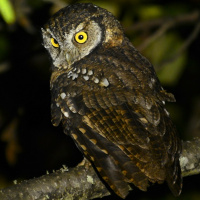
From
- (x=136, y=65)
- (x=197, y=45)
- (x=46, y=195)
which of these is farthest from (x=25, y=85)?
(x=46, y=195)

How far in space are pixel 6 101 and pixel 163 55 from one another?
94.8 inches

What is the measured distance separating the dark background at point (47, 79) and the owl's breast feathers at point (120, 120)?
1.48m

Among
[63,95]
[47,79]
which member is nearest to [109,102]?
[63,95]

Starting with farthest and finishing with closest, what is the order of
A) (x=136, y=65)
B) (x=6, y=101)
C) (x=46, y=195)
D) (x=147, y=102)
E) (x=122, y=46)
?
(x=6, y=101)
(x=122, y=46)
(x=136, y=65)
(x=147, y=102)
(x=46, y=195)

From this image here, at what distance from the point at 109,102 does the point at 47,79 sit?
3305 millimetres

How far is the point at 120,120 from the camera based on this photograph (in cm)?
355

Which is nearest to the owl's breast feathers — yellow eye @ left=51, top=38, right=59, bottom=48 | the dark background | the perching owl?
the perching owl

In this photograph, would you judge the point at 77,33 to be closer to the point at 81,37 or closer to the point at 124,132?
the point at 81,37

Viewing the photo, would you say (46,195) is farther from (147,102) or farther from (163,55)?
(163,55)

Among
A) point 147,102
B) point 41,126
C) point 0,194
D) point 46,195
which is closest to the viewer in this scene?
point 0,194

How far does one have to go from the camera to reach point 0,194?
3.08m

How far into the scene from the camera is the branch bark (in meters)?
3.19

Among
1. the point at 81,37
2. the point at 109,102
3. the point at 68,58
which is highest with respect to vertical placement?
the point at 81,37

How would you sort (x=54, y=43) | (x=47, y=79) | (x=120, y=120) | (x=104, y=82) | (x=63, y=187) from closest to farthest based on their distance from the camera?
(x=63, y=187) < (x=120, y=120) < (x=104, y=82) < (x=54, y=43) < (x=47, y=79)
